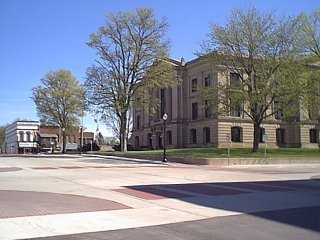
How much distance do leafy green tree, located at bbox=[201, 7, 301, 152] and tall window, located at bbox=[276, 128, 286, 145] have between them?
1134 inches

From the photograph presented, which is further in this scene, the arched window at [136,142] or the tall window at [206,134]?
the arched window at [136,142]

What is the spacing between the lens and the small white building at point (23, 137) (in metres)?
109

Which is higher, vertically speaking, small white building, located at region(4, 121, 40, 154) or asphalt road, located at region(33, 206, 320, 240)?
small white building, located at region(4, 121, 40, 154)

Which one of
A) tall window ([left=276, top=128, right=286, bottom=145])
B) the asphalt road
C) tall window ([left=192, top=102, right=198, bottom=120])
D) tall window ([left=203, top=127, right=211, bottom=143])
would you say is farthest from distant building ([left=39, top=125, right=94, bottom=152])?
the asphalt road

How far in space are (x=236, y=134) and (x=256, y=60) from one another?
84.2 feet

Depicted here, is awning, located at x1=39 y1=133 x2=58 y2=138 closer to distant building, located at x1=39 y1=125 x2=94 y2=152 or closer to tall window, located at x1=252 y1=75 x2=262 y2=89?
distant building, located at x1=39 y1=125 x2=94 y2=152

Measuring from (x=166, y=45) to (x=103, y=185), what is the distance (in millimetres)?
42216

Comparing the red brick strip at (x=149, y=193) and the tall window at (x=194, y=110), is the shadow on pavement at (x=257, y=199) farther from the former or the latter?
the tall window at (x=194, y=110)

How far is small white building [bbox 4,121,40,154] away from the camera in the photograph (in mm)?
108606

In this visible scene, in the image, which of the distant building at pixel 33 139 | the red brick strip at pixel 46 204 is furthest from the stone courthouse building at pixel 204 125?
the red brick strip at pixel 46 204

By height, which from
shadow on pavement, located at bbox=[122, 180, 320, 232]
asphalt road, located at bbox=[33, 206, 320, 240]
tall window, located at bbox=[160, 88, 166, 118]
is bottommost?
shadow on pavement, located at bbox=[122, 180, 320, 232]

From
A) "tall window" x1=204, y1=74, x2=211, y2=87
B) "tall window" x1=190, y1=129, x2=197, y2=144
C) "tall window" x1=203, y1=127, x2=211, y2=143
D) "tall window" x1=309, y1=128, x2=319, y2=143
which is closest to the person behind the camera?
"tall window" x1=204, y1=74, x2=211, y2=87

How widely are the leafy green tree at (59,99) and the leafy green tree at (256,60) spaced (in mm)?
38870

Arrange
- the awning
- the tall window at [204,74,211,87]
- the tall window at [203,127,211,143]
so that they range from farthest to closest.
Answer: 1. the awning
2. the tall window at [203,127,211,143]
3. the tall window at [204,74,211,87]
